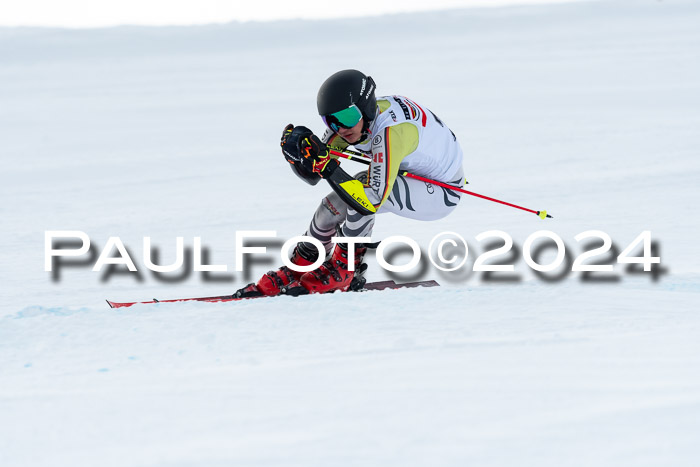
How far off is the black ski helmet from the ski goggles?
2 centimetres

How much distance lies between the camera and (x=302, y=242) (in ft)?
14.8

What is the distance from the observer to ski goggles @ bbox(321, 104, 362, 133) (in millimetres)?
4023

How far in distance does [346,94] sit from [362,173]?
474 mm

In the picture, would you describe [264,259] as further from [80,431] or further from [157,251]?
[80,431]

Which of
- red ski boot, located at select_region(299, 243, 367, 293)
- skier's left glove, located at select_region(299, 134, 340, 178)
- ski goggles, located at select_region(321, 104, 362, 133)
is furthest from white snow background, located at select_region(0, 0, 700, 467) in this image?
ski goggles, located at select_region(321, 104, 362, 133)

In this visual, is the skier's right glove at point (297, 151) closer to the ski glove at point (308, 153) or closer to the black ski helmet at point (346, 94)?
the ski glove at point (308, 153)

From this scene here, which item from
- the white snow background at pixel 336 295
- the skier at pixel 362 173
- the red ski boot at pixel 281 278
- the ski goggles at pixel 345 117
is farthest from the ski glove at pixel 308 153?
the white snow background at pixel 336 295

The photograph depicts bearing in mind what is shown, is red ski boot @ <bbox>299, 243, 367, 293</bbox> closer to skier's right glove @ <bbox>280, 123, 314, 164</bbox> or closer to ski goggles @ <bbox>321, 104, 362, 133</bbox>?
skier's right glove @ <bbox>280, 123, 314, 164</bbox>

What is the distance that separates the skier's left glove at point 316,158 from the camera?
161 inches

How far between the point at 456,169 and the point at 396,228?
179 cm

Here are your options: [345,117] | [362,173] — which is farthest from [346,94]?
[362,173]

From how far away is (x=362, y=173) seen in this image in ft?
14.2

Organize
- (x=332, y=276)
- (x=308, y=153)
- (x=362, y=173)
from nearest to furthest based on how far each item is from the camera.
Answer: (x=308, y=153) → (x=362, y=173) → (x=332, y=276)

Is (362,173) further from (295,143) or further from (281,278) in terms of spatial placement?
(281,278)
